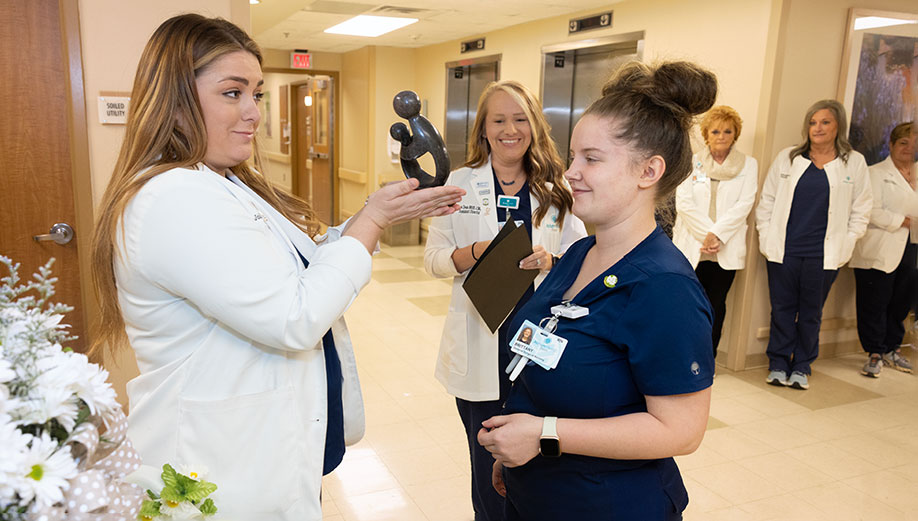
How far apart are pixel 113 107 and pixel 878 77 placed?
16.0ft

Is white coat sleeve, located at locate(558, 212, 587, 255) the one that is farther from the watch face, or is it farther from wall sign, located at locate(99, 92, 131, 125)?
wall sign, located at locate(99, 92, 131, 125)

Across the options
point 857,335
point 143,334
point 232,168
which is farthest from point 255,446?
point 857,335

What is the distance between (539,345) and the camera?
136cm

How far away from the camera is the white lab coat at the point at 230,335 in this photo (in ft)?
3.71

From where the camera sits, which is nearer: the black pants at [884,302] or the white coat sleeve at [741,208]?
the white coat sleeve at [741,208]

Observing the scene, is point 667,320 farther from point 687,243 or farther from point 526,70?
point 526,70

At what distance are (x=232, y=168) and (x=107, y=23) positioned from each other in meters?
1.82

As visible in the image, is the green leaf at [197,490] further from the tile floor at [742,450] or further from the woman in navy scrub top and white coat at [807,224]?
→ the woman in navy scrub top and white coat at [807,224]

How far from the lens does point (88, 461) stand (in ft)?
2.33

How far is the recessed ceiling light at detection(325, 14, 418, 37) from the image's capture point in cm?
657

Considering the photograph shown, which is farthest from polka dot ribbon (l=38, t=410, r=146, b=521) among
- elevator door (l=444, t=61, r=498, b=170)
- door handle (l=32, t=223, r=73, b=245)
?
elevator door (l=444, t=61, r=498, b=170)

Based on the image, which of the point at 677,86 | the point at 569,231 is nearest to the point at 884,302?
the point at 569,231

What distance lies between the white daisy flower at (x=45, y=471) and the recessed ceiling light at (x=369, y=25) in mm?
6293

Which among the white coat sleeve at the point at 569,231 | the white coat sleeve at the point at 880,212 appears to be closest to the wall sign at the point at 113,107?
the white coat sleeve at the point at 569,231
